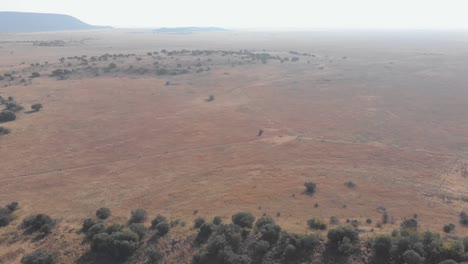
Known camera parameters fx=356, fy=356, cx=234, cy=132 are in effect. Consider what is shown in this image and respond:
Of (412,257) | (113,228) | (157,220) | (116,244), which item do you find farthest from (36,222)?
(412,257)

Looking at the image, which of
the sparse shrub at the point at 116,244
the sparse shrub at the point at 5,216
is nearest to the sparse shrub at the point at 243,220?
the sparse shrub at the point at 116,244

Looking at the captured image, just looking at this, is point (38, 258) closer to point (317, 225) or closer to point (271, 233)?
point (271, 233)

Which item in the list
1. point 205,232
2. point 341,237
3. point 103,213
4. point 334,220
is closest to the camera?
point 341,237

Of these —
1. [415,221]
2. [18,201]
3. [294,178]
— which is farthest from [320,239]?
[18,201]

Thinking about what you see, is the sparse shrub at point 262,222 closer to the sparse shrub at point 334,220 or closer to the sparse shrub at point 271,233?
the sparse shrub at point 271,233

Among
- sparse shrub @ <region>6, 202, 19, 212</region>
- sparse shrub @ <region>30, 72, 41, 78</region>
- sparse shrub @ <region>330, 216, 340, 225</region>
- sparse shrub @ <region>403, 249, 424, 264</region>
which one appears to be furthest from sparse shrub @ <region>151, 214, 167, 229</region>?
sparse shrub @ <region>30, 72, 41, 78</region>
